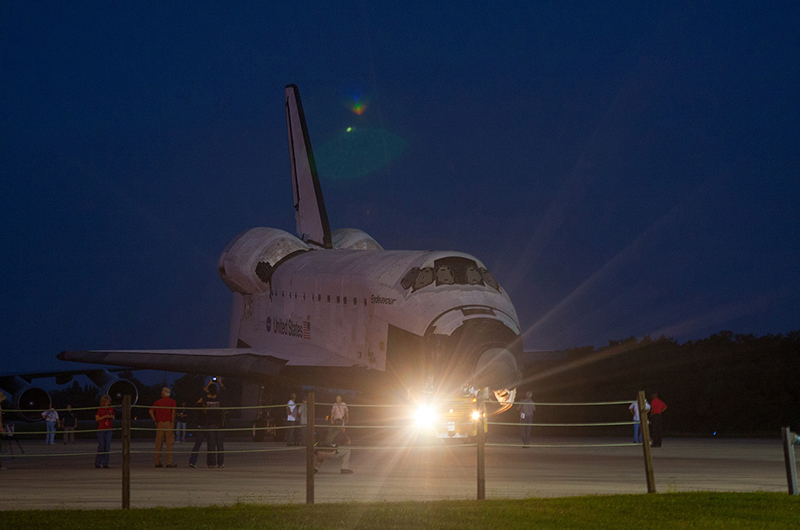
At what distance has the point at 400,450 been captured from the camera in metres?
20.3

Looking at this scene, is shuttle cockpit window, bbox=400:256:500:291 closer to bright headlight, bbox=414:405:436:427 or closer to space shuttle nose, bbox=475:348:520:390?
bright headlight, bbox=414:405:436:427

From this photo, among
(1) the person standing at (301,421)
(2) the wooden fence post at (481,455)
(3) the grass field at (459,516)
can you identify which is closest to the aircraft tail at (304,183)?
(1) the person standing at (301,421)

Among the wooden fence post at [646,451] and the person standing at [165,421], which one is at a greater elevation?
the person standing at [165,421]

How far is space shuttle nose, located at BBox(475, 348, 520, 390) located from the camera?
17062mm

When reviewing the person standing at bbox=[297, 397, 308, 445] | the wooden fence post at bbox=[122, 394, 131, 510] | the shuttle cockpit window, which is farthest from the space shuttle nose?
the wooden fence post at bbox=[122, 394, 131, 510]

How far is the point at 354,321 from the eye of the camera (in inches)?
833

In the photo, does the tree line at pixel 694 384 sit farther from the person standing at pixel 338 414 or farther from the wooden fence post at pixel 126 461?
the wooden fence post at pixel 126 461

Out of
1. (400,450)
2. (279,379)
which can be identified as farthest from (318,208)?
(400,450)

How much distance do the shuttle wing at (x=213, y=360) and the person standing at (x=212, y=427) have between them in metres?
4.16

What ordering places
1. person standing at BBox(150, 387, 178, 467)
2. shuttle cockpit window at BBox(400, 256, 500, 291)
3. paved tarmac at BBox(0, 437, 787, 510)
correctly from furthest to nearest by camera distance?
shuttle cockpit window at BBox(400, 256, 500, 291), person standing at BBox(150, 387, 178, 467), paved tarmac at BBox(0, 437, 787, 510)

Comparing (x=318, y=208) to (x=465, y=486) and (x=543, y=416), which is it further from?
(x=465, y=486)

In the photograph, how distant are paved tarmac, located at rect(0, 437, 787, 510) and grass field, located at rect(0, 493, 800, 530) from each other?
3.10ft

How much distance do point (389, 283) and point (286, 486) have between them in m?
8.05

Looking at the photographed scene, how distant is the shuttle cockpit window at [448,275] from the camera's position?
1964 cm
